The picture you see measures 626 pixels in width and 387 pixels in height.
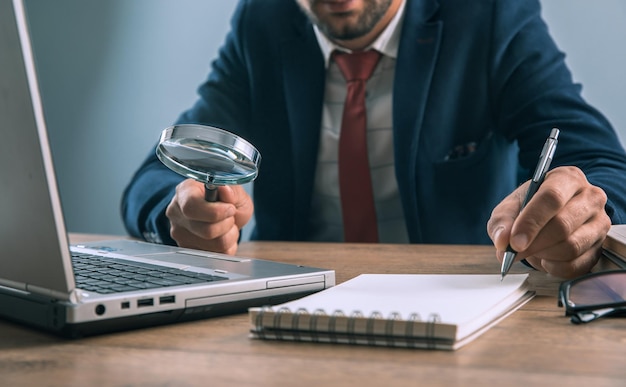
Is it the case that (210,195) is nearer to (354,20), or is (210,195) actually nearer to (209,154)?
(209,154)

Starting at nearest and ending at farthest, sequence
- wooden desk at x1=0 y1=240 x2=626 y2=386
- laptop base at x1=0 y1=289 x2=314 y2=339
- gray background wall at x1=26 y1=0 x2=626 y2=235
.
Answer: wooden desk at x1=0 y1=240 x2=626 y2=386
laptop base at x1=0 y1=289 x2=314 y2=339
gray background wall at x1=26 y1=0 x2=626 y2=235

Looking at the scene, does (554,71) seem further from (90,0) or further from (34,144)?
(90,0)

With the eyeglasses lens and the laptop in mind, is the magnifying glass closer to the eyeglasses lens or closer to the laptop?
the laptop

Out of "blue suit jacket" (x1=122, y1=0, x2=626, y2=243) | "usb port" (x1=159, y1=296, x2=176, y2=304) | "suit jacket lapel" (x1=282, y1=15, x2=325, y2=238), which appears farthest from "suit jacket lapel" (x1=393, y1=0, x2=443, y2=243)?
"usb port" (x1=159, y1=296, x2=176, y2=304)

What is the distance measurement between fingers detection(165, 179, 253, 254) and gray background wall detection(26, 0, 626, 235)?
208 centimetres

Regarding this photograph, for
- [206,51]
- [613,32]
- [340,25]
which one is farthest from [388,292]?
[206,51]

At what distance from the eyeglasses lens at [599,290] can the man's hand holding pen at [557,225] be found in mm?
115

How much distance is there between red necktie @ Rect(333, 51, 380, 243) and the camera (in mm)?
1827

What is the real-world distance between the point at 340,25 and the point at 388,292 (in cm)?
119

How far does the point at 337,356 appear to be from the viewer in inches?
24.6

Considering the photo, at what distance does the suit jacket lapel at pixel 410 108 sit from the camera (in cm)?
177

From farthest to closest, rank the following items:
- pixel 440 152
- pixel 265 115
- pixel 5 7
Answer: pixel 265 115 → pixel 440 152 → pixel 5 7

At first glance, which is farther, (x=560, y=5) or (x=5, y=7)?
(x=560, y=5)

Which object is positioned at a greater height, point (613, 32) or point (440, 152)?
point (613, 32)
